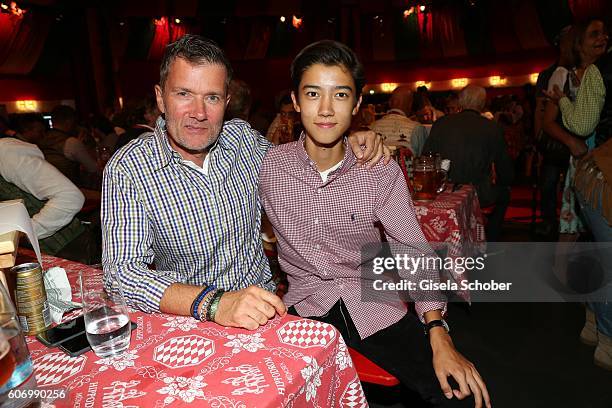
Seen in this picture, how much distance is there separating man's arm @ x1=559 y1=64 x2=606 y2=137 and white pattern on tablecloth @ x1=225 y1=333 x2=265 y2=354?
255cm

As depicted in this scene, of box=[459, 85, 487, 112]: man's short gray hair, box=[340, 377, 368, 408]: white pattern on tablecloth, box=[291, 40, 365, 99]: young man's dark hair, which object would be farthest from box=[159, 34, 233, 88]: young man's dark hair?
box=[459, 85, 487, 112]: man's short gray hair

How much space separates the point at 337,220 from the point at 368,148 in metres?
0.32

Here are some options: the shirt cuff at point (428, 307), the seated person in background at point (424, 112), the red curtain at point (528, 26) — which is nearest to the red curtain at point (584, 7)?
the red curtain at point (528, 26)

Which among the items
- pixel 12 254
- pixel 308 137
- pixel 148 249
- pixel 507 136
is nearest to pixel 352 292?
pixel 308 137

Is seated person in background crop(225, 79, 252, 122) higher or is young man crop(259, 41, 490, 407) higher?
seated person in background crop(225, 79, 252, 122)

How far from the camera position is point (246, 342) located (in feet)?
3.21

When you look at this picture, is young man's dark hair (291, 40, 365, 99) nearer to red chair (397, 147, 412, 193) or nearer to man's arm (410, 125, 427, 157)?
red chair (397, 147, 412, 193)

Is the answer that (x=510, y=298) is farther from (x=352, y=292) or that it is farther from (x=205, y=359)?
(x=205, y=359)

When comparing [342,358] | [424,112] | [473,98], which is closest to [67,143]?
[473,98]

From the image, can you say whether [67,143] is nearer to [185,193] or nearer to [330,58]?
[185,193]

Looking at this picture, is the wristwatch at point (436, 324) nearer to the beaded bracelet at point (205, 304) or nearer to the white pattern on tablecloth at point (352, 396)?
the white pattern on tablecloth at point (352, 396)

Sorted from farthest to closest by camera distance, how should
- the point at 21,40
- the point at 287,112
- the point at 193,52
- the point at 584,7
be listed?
the point at 21,40 < the point at 584,7 < the point at 287,112 < the point at 193,52

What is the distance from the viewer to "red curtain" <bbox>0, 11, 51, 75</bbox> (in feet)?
37.8

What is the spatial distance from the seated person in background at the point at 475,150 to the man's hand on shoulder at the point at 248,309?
3176 millimetres
